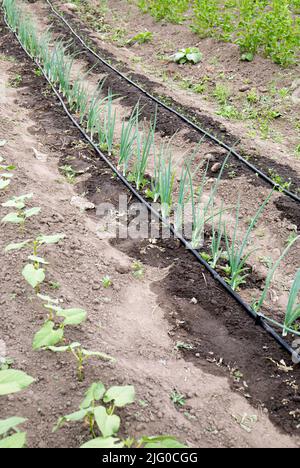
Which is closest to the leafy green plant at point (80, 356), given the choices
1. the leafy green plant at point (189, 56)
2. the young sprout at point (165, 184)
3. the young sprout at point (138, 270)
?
the young sprout at point (138, 270)

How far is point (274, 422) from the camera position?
81.0 inches

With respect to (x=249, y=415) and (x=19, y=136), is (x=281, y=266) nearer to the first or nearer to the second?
(x=249, y=415)

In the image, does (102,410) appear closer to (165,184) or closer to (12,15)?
(165,184)

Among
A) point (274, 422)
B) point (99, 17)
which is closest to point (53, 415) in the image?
point (274, 422)

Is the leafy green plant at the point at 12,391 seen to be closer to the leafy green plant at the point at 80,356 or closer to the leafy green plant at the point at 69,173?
the leafy green plant at the point at 80,356

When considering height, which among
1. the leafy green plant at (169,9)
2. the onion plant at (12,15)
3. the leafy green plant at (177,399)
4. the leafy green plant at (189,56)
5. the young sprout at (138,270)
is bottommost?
the young sprout at (138,270)

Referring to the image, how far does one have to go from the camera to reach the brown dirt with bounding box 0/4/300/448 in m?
1.91

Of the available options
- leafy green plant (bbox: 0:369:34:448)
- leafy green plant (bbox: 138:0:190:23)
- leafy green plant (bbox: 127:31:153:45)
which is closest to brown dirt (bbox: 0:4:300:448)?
leafy green plant (bbox: 0:369:34:448)

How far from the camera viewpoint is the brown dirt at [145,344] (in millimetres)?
1914

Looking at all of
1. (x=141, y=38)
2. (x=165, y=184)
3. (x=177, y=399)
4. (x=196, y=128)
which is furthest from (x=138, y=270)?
(x=141, y=38)

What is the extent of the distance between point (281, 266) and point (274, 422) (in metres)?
1.39

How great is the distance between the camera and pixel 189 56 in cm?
658

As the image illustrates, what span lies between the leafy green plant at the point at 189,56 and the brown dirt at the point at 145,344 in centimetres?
382
